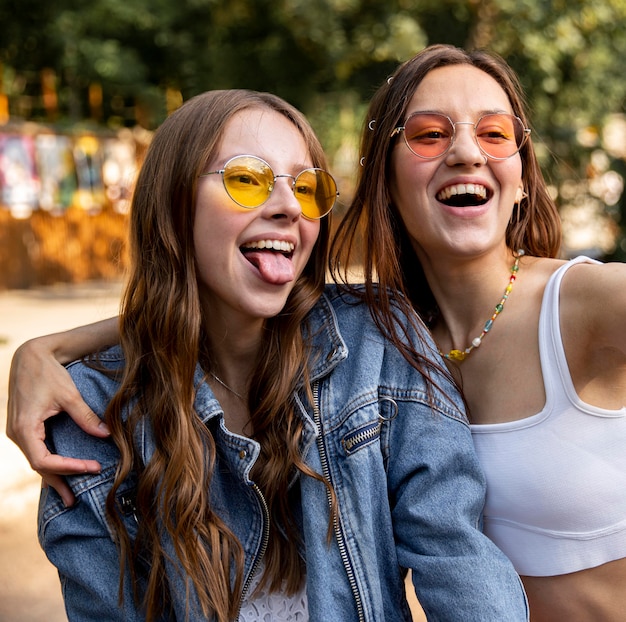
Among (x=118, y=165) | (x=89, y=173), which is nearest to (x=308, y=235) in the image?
(x=89, y=173)

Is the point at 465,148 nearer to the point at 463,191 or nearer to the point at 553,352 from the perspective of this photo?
the point at 463,191

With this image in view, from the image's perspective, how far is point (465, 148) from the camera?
6.10 ft

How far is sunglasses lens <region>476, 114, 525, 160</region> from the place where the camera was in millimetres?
1894

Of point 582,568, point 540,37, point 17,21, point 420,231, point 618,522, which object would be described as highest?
point 17,21

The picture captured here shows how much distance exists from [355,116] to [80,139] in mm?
4604

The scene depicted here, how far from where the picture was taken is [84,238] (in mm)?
13141

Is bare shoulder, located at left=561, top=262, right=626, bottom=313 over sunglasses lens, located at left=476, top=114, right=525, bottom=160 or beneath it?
beneath

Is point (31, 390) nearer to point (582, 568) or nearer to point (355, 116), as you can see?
point (582, 568)

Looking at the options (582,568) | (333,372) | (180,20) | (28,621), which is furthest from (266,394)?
(180,20)

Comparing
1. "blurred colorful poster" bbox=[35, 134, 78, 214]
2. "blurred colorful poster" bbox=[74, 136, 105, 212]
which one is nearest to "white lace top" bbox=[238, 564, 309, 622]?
"blurred colorful poster" bbox=[35, 134, 78, 214]

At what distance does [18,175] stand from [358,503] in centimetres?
1144

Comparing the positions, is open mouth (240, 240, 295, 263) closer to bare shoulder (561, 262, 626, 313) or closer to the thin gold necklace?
the thin gold necklace

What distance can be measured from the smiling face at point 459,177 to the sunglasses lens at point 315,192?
203 mm

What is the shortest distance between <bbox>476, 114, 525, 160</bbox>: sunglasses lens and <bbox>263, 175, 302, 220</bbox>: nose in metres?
0.49
